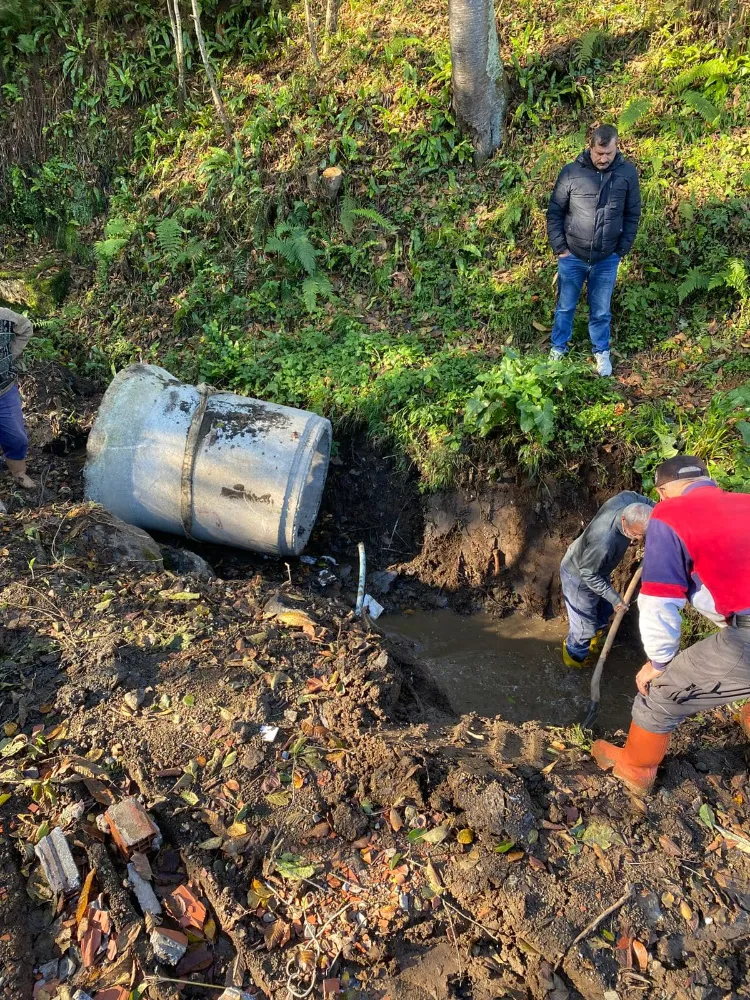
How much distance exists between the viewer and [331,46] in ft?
26.8

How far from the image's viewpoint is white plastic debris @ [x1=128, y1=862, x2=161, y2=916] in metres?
2.99

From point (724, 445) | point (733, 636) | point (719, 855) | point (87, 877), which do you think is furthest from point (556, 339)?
point (87, 877)

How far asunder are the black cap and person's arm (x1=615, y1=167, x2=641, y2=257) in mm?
2997

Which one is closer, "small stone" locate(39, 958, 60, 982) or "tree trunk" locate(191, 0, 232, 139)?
"small stone" locate(39, 958, 60, 982)

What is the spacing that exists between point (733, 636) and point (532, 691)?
2245 mm

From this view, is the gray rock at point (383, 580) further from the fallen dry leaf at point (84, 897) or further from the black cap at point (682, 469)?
the fallen dry leaf at point (84, 897)

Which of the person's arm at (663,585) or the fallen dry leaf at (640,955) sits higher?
the person's arm at (663,585)

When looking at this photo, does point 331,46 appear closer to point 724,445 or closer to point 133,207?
point 133,207

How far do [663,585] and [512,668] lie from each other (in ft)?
8.10

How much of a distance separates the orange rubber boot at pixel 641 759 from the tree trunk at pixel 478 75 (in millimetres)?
6593

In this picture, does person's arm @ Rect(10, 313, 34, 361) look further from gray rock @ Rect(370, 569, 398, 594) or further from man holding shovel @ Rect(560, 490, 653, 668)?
man holding shovel @ Rect(560, 490, 653, 668)


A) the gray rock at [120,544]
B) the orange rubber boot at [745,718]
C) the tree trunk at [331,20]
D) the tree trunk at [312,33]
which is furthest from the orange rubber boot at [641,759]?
the tree trunk at [331,20]

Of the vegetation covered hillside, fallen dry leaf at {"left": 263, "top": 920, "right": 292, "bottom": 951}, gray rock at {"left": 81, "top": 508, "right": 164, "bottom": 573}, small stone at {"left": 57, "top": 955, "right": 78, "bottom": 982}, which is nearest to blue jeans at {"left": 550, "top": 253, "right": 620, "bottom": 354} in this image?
the vegetation covered hillside

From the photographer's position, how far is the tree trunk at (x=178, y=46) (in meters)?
7.75
